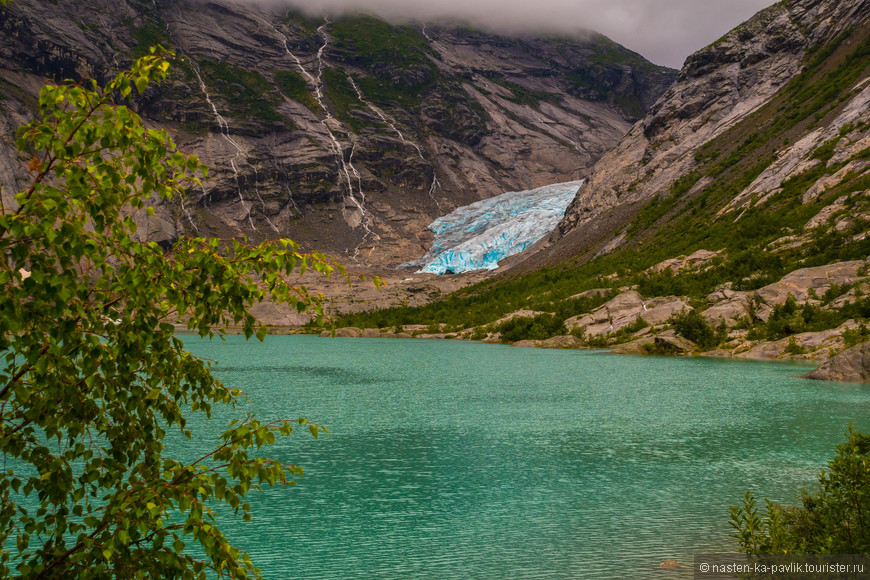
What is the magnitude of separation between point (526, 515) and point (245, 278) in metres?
12.6

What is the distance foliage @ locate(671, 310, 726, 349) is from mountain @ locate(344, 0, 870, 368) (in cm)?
16

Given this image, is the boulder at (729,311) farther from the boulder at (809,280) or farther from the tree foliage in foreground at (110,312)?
the tree foliage in foreground at (110,312)

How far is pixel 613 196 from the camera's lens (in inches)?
5408

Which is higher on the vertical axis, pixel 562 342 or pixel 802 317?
pixel 802 317

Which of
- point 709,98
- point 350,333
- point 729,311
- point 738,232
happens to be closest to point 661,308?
point 729,311

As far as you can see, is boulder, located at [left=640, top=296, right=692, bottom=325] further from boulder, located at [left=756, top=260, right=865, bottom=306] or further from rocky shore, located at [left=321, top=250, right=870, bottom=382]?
boulder, located at [left=756, top=260, right=865, bottom=306]

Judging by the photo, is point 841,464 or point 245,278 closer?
point 245,278

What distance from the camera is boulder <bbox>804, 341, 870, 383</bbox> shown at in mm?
41156

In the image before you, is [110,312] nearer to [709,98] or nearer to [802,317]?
[802,317]

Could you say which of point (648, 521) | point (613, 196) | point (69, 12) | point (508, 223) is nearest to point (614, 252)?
point (613, 196)


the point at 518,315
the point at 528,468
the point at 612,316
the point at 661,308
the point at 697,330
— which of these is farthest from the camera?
the point at 518,315

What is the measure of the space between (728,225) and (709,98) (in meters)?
60.2

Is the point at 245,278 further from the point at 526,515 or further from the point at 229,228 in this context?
the point at 229,228

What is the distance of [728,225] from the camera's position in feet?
290
